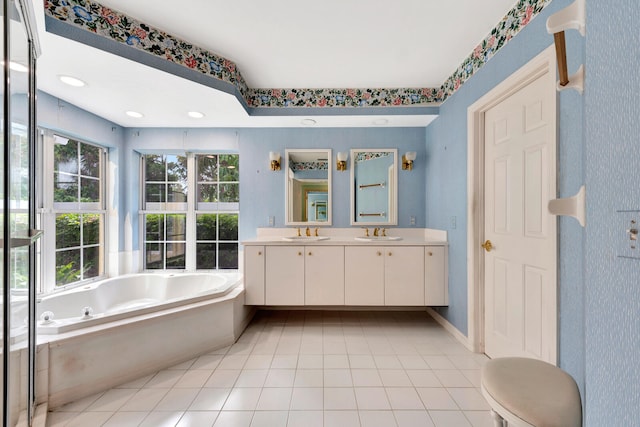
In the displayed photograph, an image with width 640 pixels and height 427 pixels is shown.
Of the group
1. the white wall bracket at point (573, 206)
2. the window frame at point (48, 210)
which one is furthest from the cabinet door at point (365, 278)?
the window frame at point (48, 210)

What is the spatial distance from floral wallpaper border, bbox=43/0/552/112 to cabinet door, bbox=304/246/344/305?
4.88 ft

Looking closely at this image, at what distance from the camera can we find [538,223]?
1.67 m

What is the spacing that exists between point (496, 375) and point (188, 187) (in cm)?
335

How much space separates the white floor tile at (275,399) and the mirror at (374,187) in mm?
1877

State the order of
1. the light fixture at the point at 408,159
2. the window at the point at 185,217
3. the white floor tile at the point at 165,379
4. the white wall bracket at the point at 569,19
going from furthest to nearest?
the window at the point at 185,217 < the light fixture at the point at 408,159 < the white floor tile at the point at 165,379 < the white wall bracket at the point at 569,19

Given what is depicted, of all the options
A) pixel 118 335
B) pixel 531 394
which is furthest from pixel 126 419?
pixel 531 394

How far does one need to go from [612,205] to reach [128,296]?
370 cm

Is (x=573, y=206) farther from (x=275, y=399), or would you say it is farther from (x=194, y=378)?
(x=194, y=378)

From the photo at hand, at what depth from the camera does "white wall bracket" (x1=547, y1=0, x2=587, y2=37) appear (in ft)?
2.08

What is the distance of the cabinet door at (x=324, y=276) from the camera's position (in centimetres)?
274

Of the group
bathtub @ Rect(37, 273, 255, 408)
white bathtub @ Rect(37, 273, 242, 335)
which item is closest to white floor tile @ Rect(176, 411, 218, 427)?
bathtub @ Rect(37, 273, 255, 408)

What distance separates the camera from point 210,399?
5.59 feet

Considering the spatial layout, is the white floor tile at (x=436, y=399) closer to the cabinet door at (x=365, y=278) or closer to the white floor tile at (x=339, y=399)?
the white floor tile at (x=339, y=399)

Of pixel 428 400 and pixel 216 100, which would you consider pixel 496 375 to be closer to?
pixel 428 400
